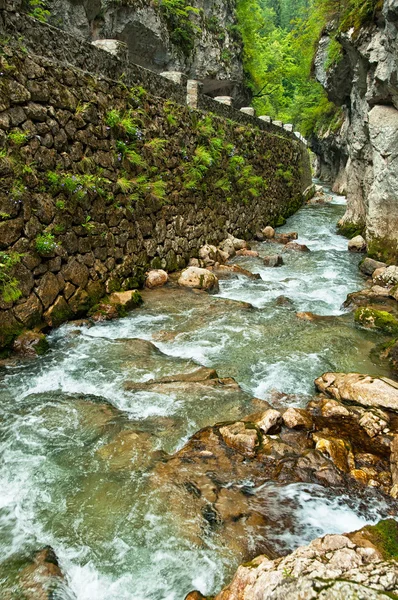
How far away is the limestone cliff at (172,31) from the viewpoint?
12.8m

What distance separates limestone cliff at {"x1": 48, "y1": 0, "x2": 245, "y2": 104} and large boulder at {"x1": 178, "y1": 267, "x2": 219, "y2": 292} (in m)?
9.15

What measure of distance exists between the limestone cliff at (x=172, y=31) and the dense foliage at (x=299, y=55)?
192 centimetres

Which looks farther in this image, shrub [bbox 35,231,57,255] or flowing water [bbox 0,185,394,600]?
shrub [bbox 35,231,57,255]

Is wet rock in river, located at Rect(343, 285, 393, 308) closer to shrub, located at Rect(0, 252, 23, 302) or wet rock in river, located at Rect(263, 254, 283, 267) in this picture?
wet rock in river, located at Rect(263, 254, 283, 267)

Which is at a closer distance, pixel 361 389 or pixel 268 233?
pixel 361 389

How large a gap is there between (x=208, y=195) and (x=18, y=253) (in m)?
6.68

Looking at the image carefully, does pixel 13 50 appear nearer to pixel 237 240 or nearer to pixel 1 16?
pixel 1 16

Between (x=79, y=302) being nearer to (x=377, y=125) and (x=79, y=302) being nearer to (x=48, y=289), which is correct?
(x=48, y=289)

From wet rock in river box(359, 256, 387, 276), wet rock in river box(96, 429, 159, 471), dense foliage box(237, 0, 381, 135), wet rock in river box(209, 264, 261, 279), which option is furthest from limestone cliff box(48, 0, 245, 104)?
wet rock in river box(96, 429, 159, 471)

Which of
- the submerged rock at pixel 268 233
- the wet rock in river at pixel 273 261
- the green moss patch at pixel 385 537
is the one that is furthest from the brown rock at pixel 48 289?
the submerged rock at pixel 268 233

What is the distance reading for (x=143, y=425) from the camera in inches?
161

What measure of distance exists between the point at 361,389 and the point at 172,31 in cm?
1691

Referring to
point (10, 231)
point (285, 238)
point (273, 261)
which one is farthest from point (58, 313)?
point (285, 238)

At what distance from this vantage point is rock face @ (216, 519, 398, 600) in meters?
1.75
